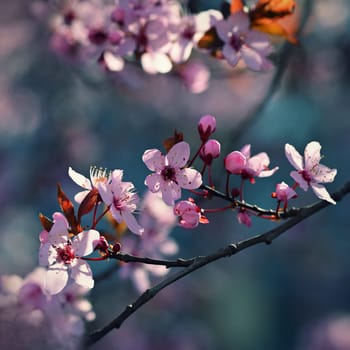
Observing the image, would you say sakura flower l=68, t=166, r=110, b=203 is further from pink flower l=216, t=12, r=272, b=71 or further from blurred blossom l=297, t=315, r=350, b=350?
blurred blossom l=297, t=315, r=350, b=350

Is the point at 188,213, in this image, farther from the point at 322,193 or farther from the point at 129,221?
the point at 322,193

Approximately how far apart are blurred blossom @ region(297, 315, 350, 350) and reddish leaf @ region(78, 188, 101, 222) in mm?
3479

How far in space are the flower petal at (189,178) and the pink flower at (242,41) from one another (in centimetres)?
50

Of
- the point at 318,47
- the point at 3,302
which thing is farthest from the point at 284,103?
the point at 3,302

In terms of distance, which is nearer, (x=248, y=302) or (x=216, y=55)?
(x=216, y=55)

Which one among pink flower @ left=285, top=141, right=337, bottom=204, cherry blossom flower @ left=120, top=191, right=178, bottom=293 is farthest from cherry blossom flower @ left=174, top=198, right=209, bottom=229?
cherry blossom flower @ left=120, top=191, right=178, bottom=293

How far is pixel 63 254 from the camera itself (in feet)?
4.18

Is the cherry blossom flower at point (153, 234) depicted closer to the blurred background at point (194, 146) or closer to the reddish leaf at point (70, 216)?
the reddish leaf at point (70, 216)

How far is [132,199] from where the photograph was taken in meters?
1.32

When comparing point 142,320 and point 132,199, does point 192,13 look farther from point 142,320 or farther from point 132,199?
point 142,320

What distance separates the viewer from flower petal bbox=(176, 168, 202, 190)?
1.29m

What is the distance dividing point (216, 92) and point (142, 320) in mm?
2409

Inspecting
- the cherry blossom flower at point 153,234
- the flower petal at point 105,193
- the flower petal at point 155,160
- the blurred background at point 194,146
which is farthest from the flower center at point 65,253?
the blurred background at point 194,146

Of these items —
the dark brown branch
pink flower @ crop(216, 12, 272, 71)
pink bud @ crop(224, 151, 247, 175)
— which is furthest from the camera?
pink flower @ crop(216, 12, 272, 71)
